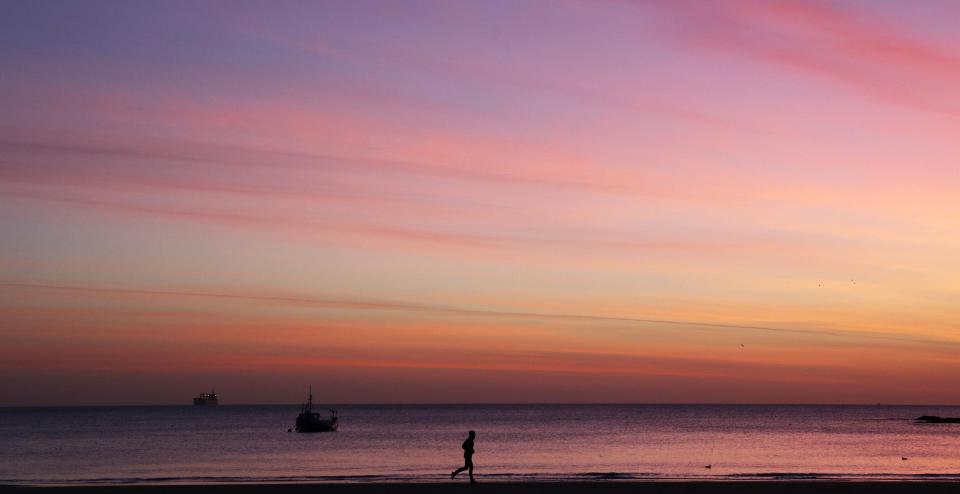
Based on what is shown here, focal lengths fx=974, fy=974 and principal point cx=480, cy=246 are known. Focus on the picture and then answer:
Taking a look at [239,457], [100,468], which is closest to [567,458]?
[239,457]

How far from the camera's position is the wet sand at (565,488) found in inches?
1410

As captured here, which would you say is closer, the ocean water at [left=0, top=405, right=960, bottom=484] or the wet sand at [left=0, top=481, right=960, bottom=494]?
the wet sand at [left=0, top=481, right=960, bottom=494]

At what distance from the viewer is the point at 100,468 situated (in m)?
67.1

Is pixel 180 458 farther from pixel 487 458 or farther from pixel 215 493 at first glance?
pixel 215 493

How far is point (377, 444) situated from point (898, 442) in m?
57.0

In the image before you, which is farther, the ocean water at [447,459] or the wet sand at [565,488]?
the ocean water at [447,459]

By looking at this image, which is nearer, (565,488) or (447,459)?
(565,488)

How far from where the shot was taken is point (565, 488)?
3666 cm

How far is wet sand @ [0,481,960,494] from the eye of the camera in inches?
1410

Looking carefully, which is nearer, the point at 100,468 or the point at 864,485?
the point at 864,485

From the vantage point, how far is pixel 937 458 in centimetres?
7412

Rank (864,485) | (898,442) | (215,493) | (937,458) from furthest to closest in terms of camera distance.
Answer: (898,442) → (937,458) → (864,485) → (215,493)

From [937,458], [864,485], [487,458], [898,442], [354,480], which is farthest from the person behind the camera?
[898,442]

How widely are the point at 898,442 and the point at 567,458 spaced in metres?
52.8
